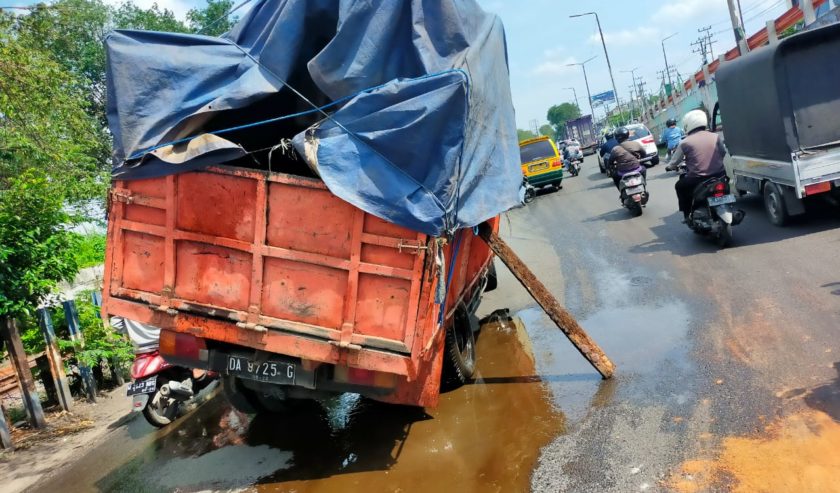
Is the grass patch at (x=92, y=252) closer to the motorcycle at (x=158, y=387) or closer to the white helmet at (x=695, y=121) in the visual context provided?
Answer: the motorcycle at (x=158, y=387)

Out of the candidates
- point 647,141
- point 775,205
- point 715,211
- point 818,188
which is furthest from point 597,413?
point 647,141

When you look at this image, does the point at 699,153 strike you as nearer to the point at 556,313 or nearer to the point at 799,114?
the point at 799,114

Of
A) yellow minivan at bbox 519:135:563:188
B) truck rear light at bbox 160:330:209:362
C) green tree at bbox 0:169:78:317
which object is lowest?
truck rear light at bbox 160:330:209:362

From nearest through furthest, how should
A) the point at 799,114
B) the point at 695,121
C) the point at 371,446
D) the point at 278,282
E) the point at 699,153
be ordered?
1. the point at 278,282
2. the point at 371,446
3. the point at 799,114
4. the point at 699,153
5. the point at 695,121

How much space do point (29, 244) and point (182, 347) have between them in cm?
305

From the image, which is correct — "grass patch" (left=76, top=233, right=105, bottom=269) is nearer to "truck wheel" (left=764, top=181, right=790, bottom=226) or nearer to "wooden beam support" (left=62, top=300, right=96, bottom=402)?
"wooden beam support" (left=62, top=300, right=96, bottom=402)

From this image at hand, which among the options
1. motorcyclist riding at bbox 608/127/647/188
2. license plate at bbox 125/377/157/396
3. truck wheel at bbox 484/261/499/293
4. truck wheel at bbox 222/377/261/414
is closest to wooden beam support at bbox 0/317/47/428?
license plate at bbox 125/377/157/396

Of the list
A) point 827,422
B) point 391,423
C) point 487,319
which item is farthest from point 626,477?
point 487,319

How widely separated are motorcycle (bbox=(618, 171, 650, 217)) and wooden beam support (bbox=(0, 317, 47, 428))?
33.0 ft

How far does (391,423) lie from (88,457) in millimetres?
3043

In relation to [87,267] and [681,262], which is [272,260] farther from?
[87,267]

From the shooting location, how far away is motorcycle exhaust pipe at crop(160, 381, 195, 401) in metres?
5.97

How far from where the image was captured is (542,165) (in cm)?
1919

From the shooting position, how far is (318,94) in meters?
4.77
